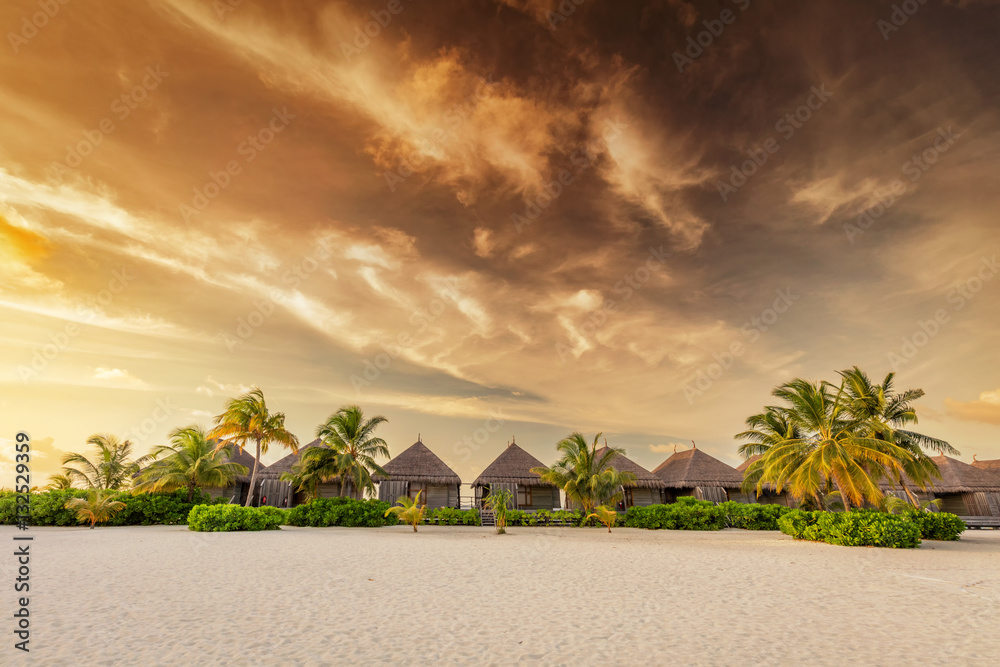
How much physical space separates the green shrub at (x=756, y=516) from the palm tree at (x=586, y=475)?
5.76 meters

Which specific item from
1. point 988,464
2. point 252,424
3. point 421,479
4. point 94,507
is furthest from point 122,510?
point 988,464

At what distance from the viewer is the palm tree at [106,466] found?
25953mm

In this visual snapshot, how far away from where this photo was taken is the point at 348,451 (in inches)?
910

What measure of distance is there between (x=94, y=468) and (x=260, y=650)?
31552mm

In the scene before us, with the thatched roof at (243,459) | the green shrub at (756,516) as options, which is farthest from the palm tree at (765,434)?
the thatched roof at (243,459)

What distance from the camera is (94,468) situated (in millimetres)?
26578

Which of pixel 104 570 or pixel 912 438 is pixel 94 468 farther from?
pixel 912 438

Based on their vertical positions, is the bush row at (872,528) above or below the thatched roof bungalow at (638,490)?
below

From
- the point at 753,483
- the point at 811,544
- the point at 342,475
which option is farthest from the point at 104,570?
the point at 753,483

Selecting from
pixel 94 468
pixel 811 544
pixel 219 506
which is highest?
pixel 94 468

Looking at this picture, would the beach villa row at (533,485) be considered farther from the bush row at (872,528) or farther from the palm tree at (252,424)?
the bush row at (872,528)

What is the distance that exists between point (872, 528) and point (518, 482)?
750 inches

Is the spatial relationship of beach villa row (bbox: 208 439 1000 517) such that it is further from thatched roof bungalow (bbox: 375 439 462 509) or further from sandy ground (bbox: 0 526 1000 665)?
sandy ground (bbox: 0 526 1000 665)

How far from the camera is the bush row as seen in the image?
13.1m
